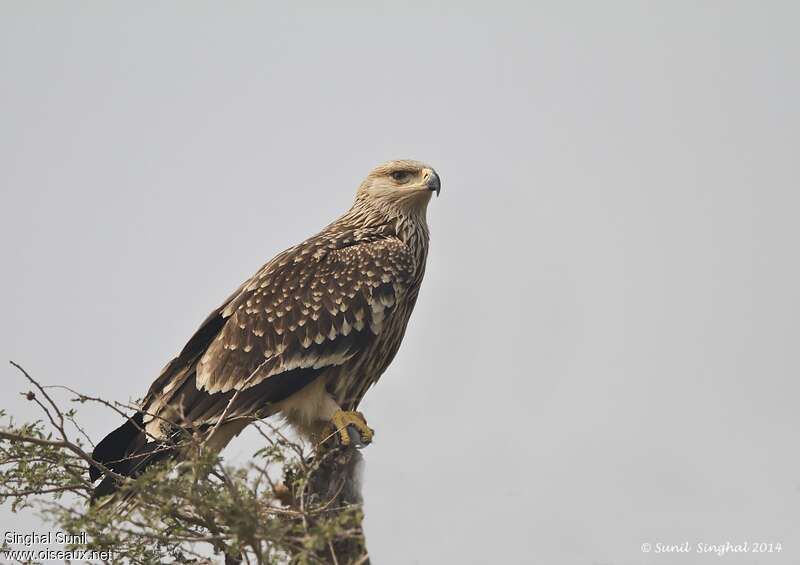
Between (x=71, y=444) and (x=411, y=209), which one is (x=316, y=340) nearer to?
(x=411, y=209)

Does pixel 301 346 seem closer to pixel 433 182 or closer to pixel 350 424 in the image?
pixel 350 424

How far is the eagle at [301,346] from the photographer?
23.0 feet

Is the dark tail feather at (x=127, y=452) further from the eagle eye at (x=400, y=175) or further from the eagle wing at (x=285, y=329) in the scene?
the eagle eye at (x=400, y=175)

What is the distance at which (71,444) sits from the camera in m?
5.06

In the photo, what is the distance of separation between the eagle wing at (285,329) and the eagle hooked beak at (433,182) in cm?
64

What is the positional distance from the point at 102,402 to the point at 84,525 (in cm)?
72

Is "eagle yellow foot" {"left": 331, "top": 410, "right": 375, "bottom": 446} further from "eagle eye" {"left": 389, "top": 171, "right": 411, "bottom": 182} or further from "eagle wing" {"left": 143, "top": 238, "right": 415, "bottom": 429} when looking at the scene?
"eagle eye" {"left": 389, "top": 171, "right": 411, "bottom": 182}

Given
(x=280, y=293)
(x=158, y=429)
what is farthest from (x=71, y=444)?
(x=280, y=293)

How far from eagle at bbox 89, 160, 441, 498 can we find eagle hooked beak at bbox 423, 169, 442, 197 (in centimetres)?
46

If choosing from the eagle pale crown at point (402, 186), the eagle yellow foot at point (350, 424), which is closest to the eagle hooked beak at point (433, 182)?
the eagle pale crown at point (402, 186)

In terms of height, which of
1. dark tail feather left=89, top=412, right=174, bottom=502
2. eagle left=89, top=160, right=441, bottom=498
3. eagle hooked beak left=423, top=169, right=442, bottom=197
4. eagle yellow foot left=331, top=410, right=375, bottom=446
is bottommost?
dark tail feather left=89, top=412, right=174, bottom=502

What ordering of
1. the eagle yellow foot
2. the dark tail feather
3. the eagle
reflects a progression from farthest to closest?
the eagle
the eagle yellow foot
the dark tail feather

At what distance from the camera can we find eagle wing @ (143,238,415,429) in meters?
7.12

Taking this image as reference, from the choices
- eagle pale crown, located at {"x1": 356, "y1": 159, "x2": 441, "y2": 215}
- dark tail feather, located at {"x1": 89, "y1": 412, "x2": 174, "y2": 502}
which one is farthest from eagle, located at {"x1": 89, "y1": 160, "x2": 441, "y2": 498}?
eagle pale crown, located at {"x1": 356, "y1": 159, "x2": 441, "y2": 215}
